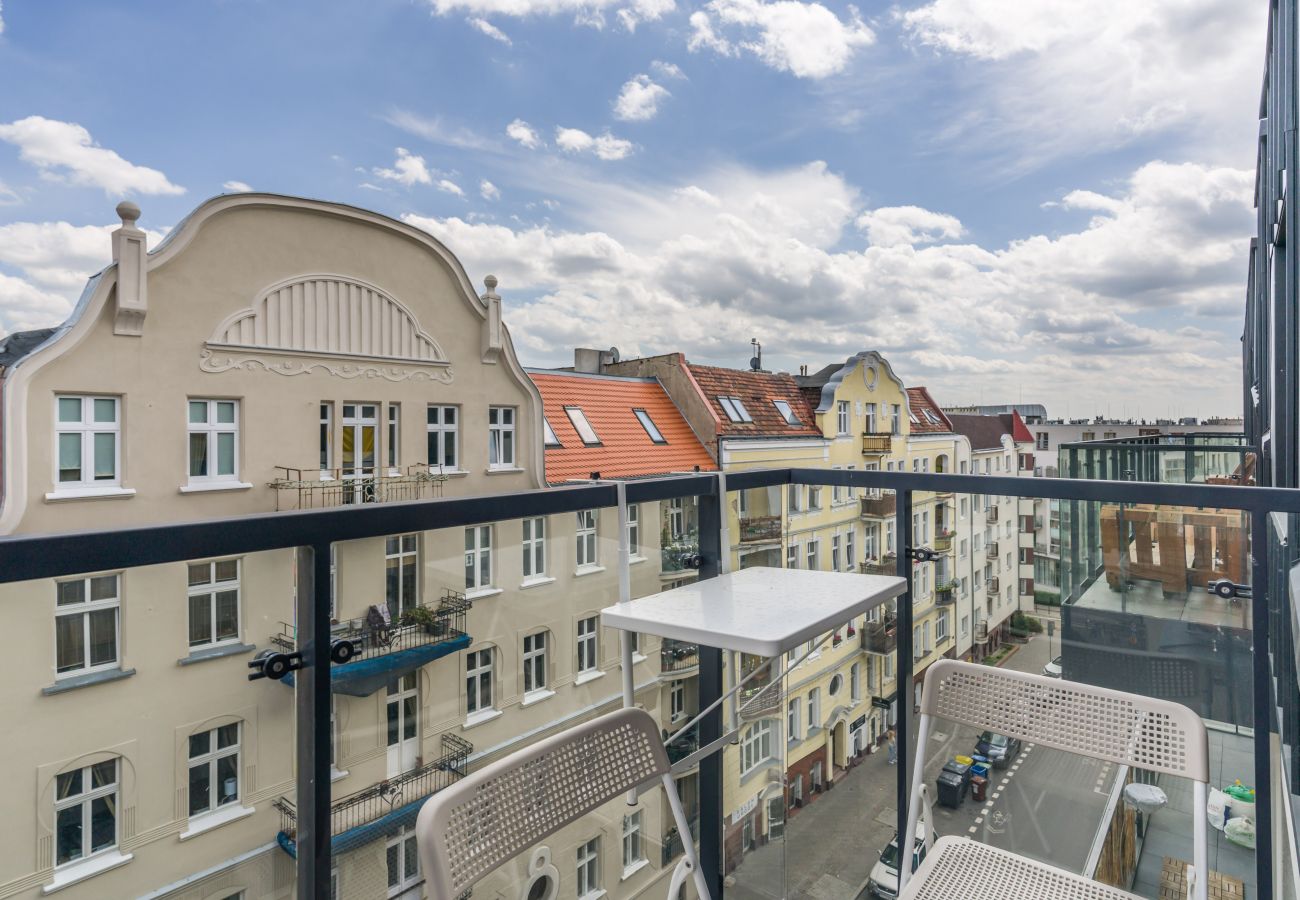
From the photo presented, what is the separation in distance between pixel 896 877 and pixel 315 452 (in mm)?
10165

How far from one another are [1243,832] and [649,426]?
9648 mm

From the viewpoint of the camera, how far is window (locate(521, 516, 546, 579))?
90 cm

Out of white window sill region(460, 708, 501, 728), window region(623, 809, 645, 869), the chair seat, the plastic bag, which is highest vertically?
white window sill region(460, 708, 501, 728)

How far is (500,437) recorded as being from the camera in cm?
1101

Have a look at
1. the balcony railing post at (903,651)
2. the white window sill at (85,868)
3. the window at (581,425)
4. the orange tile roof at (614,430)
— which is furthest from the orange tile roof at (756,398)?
the white window sill at (85,868)

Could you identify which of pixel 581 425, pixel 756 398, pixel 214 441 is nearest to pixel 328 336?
pixel 214 441

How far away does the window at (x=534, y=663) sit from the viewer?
894 mm

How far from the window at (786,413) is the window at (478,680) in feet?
36.9

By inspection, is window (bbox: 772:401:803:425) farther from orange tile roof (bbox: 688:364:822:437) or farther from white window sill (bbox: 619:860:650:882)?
white window sill (bbox: 619:860:650:882)

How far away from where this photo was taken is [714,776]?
1134mm

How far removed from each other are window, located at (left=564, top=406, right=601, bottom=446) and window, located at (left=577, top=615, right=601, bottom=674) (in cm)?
914

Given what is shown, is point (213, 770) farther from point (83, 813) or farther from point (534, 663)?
point (534, 663)

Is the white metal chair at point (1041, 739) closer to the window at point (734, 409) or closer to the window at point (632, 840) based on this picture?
the window at point (632, 840)

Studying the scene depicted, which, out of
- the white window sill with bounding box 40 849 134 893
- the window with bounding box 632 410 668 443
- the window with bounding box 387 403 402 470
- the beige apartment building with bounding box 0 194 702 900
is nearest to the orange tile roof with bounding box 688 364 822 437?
the window with bounding box 632 410 668 443
